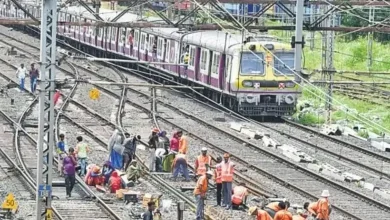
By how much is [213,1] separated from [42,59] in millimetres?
11865

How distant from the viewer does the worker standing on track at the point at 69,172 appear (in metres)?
24.2

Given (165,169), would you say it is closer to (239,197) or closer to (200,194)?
(239,197)

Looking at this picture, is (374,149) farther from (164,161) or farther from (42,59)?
(42,59)

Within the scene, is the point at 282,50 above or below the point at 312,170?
above

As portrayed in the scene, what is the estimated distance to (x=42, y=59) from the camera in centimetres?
1997

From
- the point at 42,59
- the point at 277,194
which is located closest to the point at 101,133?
the point at 277,194

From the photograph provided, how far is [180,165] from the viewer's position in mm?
26328

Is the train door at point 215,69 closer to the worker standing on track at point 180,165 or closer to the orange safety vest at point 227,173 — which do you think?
the worker standing on track at point 180,165

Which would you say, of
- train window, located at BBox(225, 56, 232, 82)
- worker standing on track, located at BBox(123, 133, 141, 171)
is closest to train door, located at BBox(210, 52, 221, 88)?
train window, located at BBox(225, 56, 232, 82)

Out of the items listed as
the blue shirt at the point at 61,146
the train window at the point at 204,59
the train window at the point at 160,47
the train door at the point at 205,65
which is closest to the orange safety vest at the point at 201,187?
the blue shirt at the point at 61,146

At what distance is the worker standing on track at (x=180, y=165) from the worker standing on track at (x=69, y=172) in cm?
281

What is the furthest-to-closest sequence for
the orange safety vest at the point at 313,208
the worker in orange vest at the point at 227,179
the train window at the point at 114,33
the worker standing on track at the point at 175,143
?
the train window at the point at 114,33 → the worker standing on track at the point at 175,143 → the worker in orange vest at the point at 227,179 → the orange safety vest at the point at 313,208

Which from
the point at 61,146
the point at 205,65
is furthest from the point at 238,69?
the point at 61,146

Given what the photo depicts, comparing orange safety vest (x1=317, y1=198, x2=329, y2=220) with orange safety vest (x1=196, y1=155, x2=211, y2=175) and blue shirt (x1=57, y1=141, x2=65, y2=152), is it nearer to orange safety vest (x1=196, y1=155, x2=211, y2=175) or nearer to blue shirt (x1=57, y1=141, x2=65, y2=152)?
orange safety vest (x1=196, y1=155, x2=211, y2=175)
